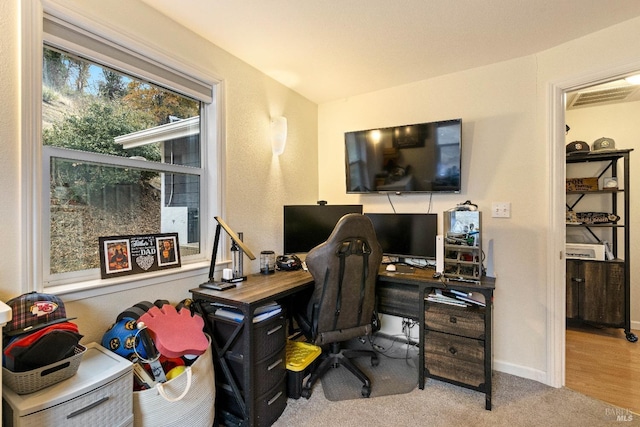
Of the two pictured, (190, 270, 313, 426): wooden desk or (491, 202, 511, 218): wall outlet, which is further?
(491, 202, 511, 218): wall outlet

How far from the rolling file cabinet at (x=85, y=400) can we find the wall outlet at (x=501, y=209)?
250 centimetres

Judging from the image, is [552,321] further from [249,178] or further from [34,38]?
[34,38]

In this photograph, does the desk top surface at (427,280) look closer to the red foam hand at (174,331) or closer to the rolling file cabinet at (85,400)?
the red foam hand at (174,331)

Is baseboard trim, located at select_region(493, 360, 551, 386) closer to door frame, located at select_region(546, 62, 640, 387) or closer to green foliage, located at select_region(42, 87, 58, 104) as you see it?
door frame, located at select_region(546, 62, 640, 387)

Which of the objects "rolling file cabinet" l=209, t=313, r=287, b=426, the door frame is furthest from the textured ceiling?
"rolling file cabinet" l=209, t=313, r=287, b=426

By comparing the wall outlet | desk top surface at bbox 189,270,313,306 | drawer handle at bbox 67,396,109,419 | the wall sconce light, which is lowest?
drawer handle at bbox 67,396,109,419

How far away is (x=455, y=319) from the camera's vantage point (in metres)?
1.96

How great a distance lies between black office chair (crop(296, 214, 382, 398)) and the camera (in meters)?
1.84

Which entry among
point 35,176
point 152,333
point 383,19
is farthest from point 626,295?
point 35,176

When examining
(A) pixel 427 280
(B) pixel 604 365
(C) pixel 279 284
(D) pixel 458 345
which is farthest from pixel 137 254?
(B) pixel 604 365

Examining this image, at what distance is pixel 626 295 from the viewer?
9.05 feet

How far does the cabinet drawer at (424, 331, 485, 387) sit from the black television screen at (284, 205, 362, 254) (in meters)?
1.14

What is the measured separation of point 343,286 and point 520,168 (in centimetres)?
160

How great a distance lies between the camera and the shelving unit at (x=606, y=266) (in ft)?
9.18
